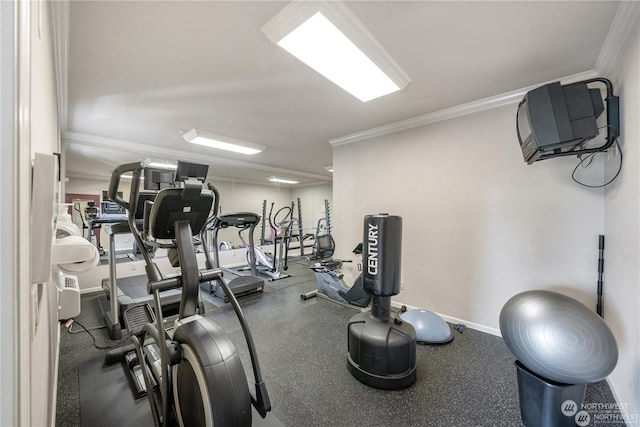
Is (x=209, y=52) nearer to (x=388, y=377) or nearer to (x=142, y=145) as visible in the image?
(x=388, y=377)

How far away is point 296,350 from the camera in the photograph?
2.49m

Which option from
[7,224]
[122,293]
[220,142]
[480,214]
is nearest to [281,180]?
[220,142]

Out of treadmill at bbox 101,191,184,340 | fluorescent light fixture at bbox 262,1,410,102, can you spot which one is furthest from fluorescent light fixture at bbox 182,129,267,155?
fluorescent light fixture at bbox 262,1,410,102

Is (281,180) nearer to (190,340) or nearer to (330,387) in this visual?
(330,387)

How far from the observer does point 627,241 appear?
168cm

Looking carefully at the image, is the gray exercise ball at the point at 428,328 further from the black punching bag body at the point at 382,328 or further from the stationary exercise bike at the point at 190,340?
the stationary exercise bike at the point at 190,340

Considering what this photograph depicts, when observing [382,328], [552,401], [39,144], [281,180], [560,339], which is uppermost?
[281,180]

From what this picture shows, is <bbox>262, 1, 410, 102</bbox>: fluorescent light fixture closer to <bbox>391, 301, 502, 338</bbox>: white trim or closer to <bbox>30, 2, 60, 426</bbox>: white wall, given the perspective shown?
<bbox>30, 2, 60, 426</bbox>: white wall

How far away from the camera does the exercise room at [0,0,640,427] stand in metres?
1.27

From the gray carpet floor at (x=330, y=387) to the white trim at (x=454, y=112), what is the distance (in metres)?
2.54

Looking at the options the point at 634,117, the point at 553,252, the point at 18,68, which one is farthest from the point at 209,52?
the point at 553,252

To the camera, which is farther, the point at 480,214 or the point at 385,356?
the point at 480,214

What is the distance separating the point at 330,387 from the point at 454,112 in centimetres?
317

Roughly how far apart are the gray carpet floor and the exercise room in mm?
19
